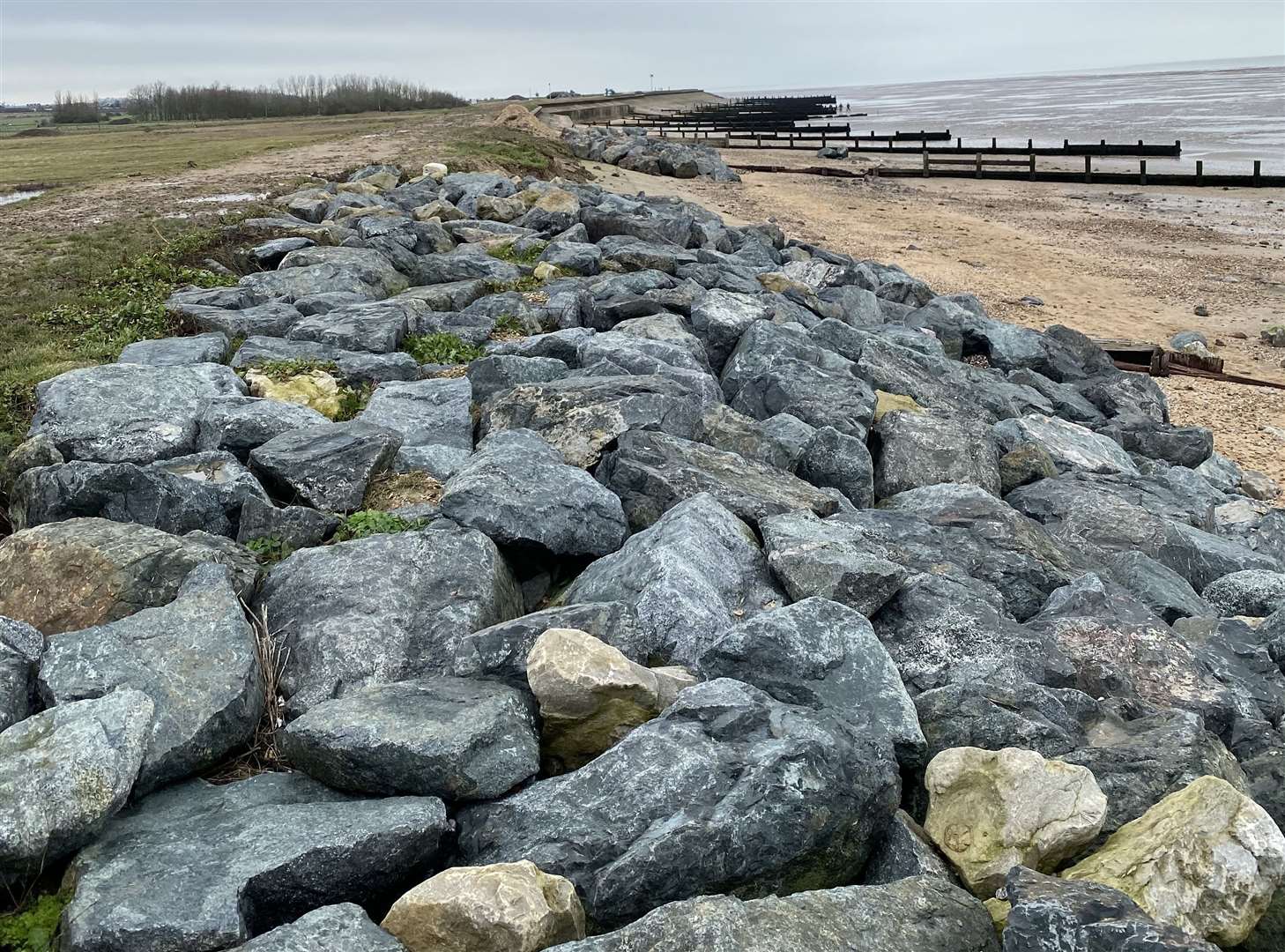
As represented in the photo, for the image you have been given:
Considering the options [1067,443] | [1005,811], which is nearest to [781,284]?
[1067,443]

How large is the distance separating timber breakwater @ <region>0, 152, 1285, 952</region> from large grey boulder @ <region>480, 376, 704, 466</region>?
30 millimetres

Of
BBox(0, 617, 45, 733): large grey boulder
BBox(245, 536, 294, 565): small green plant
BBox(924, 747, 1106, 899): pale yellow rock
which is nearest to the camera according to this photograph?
BBox(924, 747, 1106, 899): pale yellow rock

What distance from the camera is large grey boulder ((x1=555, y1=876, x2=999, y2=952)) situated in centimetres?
262

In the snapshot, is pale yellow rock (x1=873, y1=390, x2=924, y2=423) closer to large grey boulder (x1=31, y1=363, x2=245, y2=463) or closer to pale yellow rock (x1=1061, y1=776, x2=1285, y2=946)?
large grey boulder (x1=31, y1=363, x2=245, y2=463)

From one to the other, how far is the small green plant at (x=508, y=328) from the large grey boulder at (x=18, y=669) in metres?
5.76

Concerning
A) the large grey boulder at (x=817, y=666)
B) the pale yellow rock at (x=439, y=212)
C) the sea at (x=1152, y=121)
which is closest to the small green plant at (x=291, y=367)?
the large grey boulder at (x=817, y=666)

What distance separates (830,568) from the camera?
4.70 metres

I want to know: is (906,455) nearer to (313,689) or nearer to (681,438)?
(681,438)

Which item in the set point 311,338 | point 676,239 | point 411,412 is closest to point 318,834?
point 411,412

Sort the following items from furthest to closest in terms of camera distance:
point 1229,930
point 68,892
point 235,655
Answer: point 235,655, point 68,892, point 1229,930

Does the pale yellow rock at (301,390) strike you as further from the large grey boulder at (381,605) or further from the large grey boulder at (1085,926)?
the large grey boulder at (1085,926)

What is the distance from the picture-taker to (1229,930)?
114 inches

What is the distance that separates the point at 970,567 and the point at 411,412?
3.86 m

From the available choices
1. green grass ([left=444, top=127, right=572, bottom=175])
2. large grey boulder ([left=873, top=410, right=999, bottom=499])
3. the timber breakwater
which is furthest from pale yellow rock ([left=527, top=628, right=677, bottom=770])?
green grass ([left=444, top=127, right=572, bottom=175])
